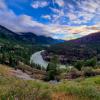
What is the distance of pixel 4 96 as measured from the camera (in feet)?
23.7

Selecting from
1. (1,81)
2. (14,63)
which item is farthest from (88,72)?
(14,63)

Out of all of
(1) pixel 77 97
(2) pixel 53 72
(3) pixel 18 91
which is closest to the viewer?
(3) pixel 18 91

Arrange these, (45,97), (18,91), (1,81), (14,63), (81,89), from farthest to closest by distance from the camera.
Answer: (14,63), (1,81), (81,89), (45,97), (18,91)

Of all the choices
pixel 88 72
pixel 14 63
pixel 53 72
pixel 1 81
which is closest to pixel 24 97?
pixel 1 81

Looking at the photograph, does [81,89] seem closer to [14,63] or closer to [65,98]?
[65,98]

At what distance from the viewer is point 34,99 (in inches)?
295

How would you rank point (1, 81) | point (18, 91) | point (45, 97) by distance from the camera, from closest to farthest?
point (18, 91) < point (45, 97) < point (1, 81)

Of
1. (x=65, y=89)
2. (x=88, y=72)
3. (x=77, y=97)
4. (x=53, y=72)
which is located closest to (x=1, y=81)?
(x=65, y=89)

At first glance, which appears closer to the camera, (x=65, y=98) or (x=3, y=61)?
(x=65, y=98)

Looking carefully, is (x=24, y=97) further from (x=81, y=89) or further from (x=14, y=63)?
(x=14, y=63)

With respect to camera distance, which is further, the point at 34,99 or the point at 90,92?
the point at 90,92

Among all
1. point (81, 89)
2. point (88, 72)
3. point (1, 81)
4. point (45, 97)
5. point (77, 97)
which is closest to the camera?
point (45, 97)

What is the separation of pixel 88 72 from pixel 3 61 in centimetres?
10703

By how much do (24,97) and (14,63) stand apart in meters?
153
